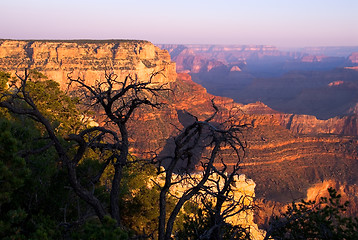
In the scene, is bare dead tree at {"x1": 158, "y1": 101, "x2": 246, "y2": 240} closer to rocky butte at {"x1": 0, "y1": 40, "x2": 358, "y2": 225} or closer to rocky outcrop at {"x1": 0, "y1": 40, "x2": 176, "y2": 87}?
rocky butte at {"x1": 0, "y1": 40, "x2": 358, "y2": 225}

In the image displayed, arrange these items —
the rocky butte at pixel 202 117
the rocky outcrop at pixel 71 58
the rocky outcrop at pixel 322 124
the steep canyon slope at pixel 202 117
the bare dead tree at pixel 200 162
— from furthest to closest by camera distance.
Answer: the rocky outcrop at pixel 322 124
the rocky outcrop at pixel 71 58
the steep canyon slope at pixel 202 117
the rocky butte at pixel 202 117
the bare dead tree at pixel 200 162

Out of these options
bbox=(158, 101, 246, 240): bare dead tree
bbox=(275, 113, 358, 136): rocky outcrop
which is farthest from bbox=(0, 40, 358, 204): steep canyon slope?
bbox=(158, 101, 246, 240): bare dead tree

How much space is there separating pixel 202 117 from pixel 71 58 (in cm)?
3388

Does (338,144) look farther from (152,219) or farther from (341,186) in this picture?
(152,219)

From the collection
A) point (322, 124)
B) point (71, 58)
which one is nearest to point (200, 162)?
point (71, 58)

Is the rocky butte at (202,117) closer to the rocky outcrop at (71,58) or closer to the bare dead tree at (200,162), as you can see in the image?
the rocky outcrop at (71,58)

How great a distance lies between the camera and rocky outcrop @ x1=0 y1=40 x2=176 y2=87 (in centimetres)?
6825

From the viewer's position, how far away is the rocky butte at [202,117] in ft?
156

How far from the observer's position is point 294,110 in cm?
16900

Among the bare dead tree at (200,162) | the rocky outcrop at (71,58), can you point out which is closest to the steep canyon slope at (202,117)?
the rocky outcrop at (71,58)

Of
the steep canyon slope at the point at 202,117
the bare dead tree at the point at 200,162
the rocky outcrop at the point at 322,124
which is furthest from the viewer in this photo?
the rocky outcrop at the point at 322,124

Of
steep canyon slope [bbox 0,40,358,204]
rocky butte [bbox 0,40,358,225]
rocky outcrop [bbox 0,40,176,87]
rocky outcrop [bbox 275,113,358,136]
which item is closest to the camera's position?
rocky butte [bbox 0,40,358,225]

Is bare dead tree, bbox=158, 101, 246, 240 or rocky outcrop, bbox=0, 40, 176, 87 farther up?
rocky outcrop, bbox=0, 40, 176, 87

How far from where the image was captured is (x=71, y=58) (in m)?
72.2
